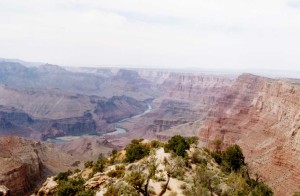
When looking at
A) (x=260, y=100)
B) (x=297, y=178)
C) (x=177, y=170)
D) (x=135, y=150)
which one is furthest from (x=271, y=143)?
(x=177, y=170)

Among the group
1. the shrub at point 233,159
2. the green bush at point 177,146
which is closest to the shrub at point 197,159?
the green bush at point 177,146

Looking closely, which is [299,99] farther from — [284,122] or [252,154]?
[252,154]

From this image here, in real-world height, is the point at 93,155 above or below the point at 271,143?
below

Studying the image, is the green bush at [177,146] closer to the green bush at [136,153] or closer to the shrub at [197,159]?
the shrub at [197,159]

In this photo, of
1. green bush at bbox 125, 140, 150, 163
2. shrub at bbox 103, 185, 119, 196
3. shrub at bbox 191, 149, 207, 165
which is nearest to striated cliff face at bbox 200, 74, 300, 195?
shrub at bbox 191, 149, 207, 165

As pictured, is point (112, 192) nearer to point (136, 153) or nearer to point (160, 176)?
point (160, 176)

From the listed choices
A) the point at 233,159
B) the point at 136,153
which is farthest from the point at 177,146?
the point at 233,159
